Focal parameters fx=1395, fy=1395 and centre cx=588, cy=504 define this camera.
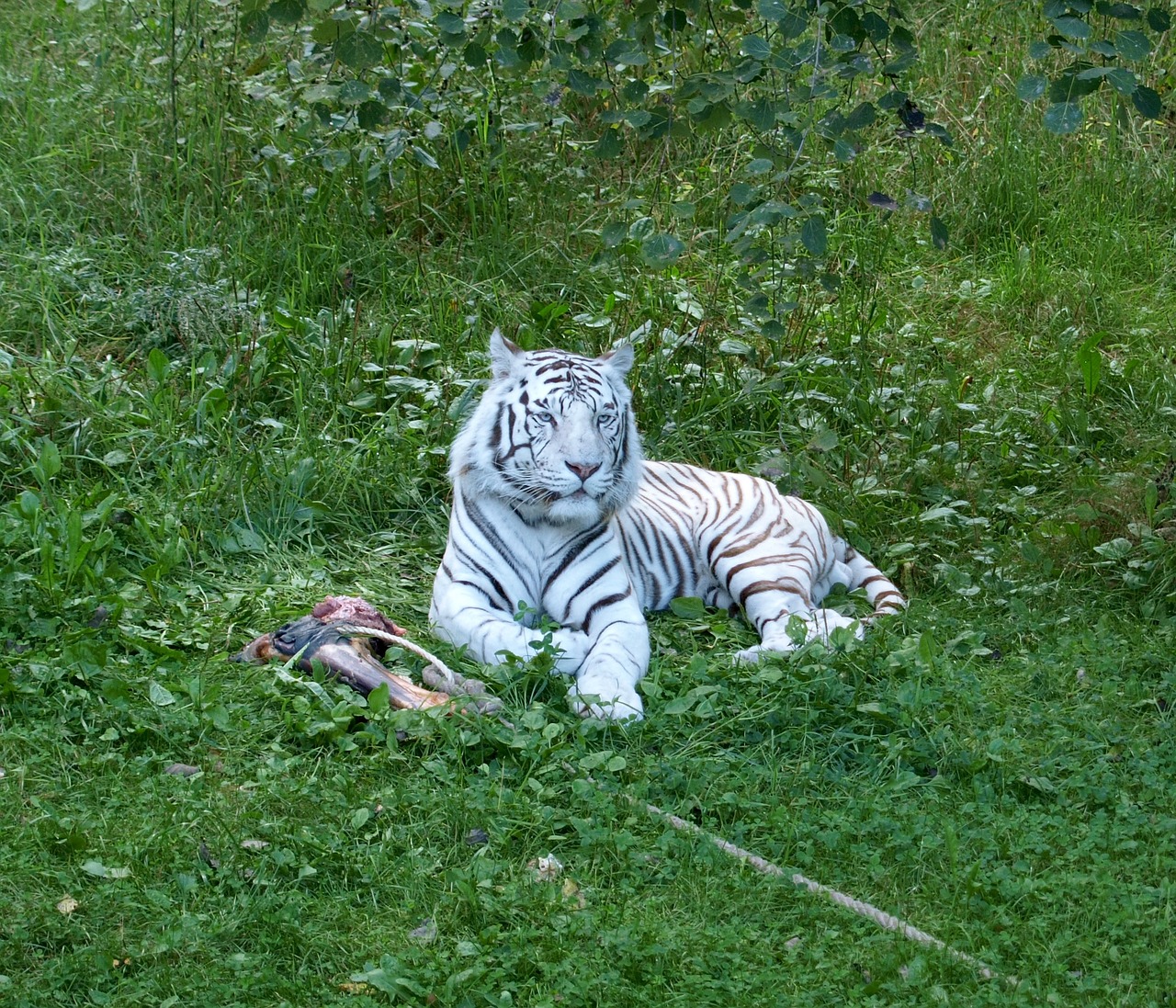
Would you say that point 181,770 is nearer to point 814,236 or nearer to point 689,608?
point 689,608

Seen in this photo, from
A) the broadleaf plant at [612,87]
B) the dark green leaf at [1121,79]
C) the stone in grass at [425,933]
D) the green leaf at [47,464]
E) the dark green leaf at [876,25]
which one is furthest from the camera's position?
the green leaf at [47,464]

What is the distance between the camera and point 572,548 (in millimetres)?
4762

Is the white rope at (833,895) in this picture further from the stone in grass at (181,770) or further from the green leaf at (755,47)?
the green leaf at (755,47)

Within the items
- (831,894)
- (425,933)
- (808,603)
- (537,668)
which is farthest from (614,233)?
(425,933)

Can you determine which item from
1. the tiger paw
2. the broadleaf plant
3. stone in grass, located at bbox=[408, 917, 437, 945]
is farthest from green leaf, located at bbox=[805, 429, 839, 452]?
stone in grass, located at bbox=[408, 917, 437, 945]

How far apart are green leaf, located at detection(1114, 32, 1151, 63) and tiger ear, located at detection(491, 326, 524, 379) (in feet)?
7.15

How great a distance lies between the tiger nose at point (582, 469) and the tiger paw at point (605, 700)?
28.7 inches

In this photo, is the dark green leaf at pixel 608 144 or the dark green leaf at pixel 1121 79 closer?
the dark green leaf at pixel 1121 79

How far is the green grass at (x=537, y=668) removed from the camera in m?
3.07

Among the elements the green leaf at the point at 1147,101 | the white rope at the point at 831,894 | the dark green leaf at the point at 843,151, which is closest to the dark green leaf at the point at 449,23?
the dark green leaf at the point at 843,151

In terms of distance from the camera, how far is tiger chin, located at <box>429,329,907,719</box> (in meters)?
4.51

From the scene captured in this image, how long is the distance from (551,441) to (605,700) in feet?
3.20

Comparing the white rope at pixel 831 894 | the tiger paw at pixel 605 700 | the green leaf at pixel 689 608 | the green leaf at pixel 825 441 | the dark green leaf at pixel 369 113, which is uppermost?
the dark green leaf at pixel 369 113

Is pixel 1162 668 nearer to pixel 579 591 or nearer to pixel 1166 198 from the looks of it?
pixel 579 591
